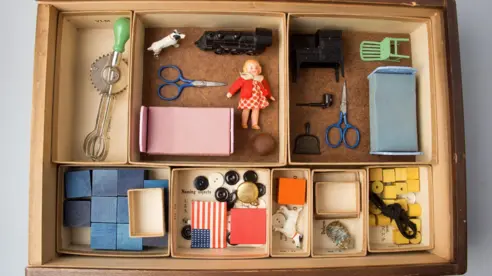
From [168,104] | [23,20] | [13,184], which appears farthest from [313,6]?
[13,184]

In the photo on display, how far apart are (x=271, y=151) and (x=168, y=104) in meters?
0.46

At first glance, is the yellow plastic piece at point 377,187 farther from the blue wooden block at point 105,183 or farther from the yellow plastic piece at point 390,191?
the blue wooden block at point 105,183

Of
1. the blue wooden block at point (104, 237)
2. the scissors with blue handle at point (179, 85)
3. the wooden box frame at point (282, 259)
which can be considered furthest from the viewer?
the scissors with blue handle at point (179, 85)

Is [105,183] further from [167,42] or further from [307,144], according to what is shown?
[307,144]

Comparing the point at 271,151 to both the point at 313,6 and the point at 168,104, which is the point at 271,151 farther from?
the point at 313,6

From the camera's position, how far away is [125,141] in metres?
1.47

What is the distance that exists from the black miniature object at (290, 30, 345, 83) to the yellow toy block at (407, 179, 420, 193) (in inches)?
20.5

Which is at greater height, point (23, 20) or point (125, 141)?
point (23, 20)

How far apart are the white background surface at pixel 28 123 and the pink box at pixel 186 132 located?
1.93 ft

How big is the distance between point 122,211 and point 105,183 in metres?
0.12

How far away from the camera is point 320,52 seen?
1.46 meters

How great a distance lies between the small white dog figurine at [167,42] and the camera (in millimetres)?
1432

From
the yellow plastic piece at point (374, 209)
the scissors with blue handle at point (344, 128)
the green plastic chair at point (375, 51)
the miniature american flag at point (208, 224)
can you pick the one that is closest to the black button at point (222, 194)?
the miniature american flag at point (208, 224)

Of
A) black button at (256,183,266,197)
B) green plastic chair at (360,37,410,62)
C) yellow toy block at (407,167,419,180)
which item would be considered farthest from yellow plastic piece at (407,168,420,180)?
black button at (256,183,266,197)
